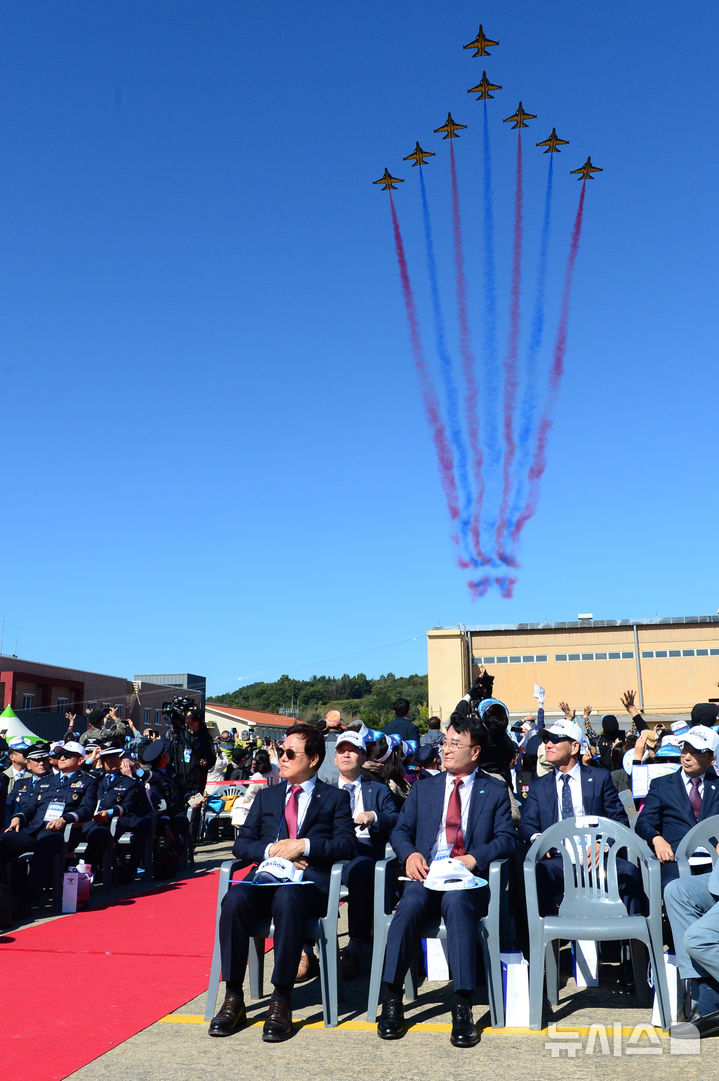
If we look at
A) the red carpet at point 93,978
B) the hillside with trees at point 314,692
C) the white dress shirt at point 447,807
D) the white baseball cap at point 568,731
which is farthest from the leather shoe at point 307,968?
the hillside with trees at point 314,692

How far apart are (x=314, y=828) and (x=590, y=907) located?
1.64 metres

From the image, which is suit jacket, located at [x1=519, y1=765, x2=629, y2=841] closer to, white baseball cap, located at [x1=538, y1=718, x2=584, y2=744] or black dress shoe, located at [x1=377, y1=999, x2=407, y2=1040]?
white baseball cap, located at [x1=538, y1=718, x2=584, y2=744]

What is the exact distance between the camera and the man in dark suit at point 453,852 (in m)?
4.52

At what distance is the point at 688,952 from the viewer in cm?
445

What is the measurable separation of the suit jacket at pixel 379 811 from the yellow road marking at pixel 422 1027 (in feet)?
5.47

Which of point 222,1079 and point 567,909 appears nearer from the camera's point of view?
point 222,1079

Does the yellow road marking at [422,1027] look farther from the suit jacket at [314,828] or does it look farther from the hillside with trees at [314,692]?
the hillside with trees at [314,692]

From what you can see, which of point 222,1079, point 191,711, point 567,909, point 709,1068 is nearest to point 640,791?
point 567,909

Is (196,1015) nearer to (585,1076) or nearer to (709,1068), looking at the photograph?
(585,1076)

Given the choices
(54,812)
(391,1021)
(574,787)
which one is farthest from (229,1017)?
(54,812)

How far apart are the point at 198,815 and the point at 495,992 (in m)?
9.41

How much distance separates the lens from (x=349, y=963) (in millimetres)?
5785

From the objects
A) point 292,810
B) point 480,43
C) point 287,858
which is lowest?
point 287,858

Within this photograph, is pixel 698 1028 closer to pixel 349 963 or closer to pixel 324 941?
pixel 324 941
